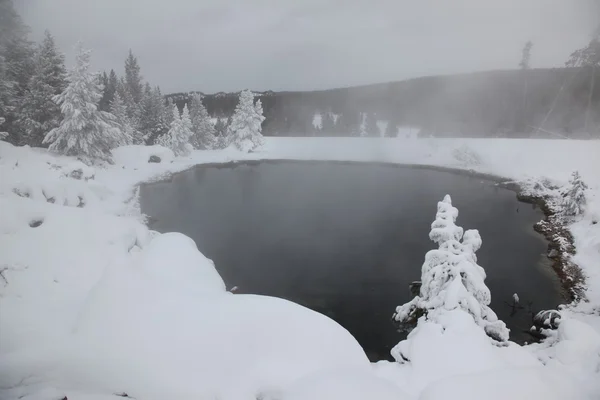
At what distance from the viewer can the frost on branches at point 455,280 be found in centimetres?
901

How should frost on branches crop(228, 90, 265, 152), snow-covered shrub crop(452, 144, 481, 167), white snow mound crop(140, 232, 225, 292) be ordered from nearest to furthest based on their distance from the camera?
white snow mound crop(140, 232, 225, 292) < snow-covered shrub crop(452, 144, 481, 167) < frost on branches crop(228, 90, 265, 152)

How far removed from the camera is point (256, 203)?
93.6 ft

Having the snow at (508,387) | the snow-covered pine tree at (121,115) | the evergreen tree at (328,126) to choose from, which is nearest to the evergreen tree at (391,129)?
the evergreen tree at (328,126)

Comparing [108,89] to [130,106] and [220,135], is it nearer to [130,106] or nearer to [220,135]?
[130,106]

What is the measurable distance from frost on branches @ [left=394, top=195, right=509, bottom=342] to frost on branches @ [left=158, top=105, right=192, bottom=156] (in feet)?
157

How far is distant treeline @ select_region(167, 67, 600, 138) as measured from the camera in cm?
4325

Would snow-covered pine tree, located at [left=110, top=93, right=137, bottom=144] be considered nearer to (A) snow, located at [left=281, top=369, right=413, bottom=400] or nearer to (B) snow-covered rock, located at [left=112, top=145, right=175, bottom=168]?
(B) snow-covered rock, located at [left=112, top=145, right=175, bottom=168]

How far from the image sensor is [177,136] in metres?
51.1

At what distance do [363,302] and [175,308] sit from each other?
926 cm

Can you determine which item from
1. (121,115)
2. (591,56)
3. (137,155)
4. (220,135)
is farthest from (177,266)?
(220,135)

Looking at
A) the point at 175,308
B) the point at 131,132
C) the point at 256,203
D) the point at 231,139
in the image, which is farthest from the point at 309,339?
the point at 231,139

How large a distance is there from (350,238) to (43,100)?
26832mm

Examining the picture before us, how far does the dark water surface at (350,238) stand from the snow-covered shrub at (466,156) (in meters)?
9.41

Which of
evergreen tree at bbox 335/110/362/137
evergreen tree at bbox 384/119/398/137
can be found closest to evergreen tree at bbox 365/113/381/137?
evergreen tree at bbox 384/119/398/137
